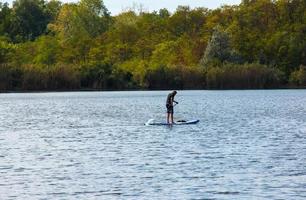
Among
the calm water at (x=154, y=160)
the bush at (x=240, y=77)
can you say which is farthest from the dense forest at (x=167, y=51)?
the calm water at (x=154, y=160)

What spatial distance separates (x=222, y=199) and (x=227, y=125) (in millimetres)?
26943

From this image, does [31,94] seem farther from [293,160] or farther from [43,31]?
[293,160]

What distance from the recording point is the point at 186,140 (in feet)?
127

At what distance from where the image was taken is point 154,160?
30.6 m

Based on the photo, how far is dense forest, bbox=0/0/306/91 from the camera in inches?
4478

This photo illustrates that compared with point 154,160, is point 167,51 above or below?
above

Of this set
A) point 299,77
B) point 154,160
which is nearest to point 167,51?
point 299,77

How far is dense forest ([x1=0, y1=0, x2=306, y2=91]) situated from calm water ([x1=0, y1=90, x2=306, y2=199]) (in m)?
60.9

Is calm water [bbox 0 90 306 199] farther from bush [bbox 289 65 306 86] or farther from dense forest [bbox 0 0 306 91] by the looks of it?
bush [bbox 289 65 306 86]

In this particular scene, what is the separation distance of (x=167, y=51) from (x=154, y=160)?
114 meters

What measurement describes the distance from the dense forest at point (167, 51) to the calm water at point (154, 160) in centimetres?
6090

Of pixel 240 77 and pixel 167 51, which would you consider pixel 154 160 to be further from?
pixel 167 51

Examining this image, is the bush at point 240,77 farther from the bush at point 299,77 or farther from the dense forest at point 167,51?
the bush at point 299,77

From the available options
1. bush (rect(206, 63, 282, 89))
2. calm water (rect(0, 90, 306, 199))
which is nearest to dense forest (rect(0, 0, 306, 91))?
bush (rect(206, 63, 282, 89))
